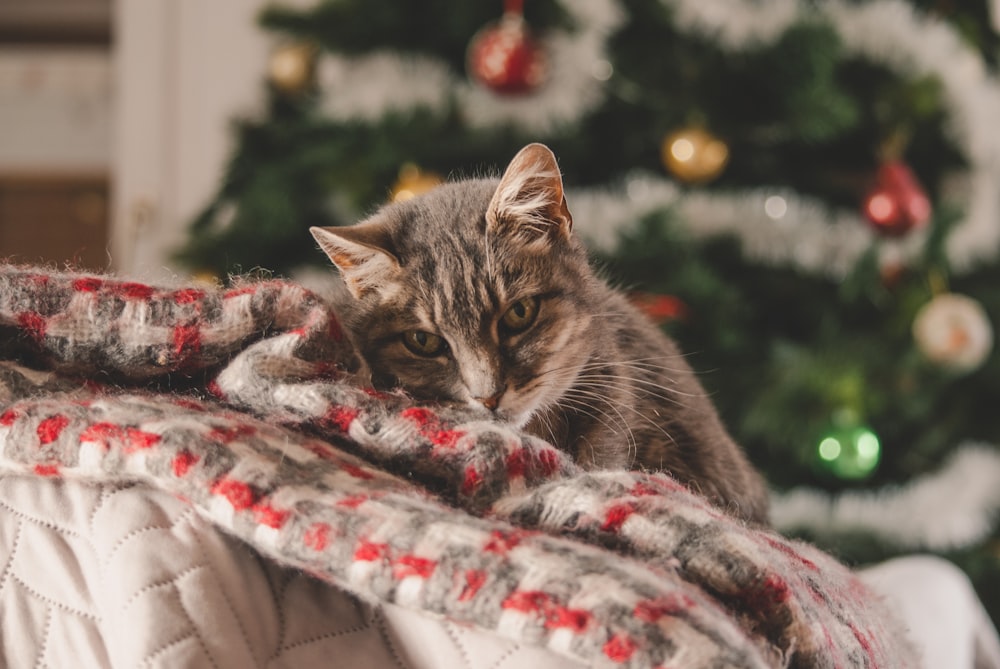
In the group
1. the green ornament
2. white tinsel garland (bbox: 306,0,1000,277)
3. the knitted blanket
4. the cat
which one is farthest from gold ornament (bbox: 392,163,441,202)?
the knitted blanket

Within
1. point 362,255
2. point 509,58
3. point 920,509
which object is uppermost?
point 509,58

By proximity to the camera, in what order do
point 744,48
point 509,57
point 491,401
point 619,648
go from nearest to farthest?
point 619,648 < point 491,401 < point 509,57 < point 744,48

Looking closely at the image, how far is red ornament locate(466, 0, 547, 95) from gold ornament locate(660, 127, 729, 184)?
29cm

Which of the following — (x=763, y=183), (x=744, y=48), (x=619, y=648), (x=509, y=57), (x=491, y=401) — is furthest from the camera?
(x=763, y=183)

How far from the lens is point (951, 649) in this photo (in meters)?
0.82

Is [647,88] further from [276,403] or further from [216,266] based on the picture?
[276,403]

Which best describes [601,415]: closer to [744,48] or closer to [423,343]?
[423,343]

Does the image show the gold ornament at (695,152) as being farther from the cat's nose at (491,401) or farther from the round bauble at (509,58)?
the cat's nose at (491,401)

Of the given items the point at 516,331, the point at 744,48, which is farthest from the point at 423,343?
the point at 744,48

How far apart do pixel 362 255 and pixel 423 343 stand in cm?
10

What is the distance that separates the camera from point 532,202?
0.77m

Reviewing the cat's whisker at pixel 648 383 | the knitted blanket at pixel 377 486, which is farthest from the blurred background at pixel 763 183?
the knitted blanket at pixel 377 486

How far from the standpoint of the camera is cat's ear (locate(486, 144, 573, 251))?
74cm

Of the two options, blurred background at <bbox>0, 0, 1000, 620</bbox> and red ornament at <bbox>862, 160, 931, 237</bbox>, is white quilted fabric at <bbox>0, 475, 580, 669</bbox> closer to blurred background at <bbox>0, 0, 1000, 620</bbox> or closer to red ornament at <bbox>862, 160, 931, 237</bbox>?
blurred background at <bbox>0, 0, 1000, 620</bbox>
